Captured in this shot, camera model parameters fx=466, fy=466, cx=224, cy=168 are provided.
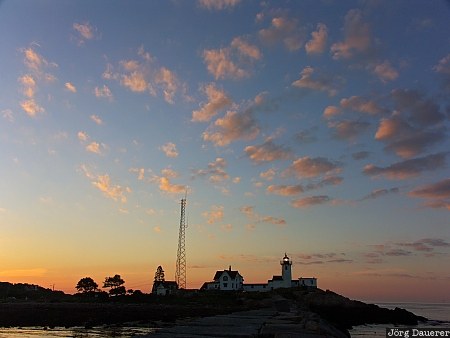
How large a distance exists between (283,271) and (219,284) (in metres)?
13.8

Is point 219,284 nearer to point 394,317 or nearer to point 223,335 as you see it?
point 394,317

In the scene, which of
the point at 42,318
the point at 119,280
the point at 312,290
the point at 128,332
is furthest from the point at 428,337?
the point at 119,280

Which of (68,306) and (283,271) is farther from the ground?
(283,271)

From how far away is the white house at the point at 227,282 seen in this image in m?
96.9

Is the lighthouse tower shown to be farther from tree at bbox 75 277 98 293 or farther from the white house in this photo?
tree at bbox 75 277 98 293

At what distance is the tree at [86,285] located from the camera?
103050 millimetres

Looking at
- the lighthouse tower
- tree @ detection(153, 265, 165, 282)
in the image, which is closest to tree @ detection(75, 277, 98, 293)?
tree @ detection(153, 265, 165, 282)

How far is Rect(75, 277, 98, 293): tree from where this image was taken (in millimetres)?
103050

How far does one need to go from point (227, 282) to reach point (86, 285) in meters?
31.9

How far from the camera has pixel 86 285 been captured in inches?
4063

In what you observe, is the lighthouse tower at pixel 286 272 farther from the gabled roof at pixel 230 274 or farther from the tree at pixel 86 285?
the tree at pixel 86 285

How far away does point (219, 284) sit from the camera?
9738 cm

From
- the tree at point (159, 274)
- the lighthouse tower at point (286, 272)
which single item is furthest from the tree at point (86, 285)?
the lighthouse tower at point (286, 272)

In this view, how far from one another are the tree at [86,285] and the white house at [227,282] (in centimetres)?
2520
